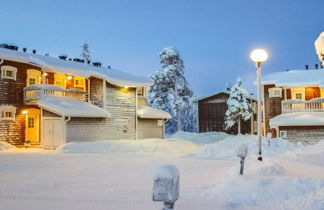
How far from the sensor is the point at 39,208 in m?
6.73

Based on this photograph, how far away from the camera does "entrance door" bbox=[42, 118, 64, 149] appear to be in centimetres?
2373

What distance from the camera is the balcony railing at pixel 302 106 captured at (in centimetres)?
2738

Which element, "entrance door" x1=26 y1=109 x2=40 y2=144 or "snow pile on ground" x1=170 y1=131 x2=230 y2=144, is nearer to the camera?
"entrance door" x1=26 y1=109 x2=40 y2=144

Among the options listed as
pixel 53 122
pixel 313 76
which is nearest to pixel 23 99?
pixel 53 122

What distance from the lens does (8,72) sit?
2430 centimetres

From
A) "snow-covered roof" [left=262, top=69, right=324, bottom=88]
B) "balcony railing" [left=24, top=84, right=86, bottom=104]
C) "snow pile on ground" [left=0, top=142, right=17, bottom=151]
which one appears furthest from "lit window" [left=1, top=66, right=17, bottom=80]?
"snow-covered roof" [left=262, top=69, right=324, bottom=88]

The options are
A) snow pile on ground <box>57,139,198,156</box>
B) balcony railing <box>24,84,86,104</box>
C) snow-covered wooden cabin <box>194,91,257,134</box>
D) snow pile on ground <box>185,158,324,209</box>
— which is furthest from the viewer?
snow-covered wooden cabin <box>194,91,257,134</box>

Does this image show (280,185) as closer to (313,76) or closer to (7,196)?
(7,196)

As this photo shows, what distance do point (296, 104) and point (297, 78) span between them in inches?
135

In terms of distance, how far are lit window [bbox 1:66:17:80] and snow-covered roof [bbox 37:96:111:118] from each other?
268cm

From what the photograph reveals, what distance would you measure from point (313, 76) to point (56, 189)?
27.4 meters

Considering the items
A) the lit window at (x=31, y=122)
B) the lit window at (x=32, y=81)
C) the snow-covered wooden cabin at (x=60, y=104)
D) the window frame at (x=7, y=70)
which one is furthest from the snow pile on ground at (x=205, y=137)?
the window frame at (x=7, y=70)

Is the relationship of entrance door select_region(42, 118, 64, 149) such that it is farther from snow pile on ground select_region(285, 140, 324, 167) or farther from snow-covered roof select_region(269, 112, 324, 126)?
snow-covered roof select_region(269, 112, 324, 126)

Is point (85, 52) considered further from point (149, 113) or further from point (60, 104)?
point (60, 104)
